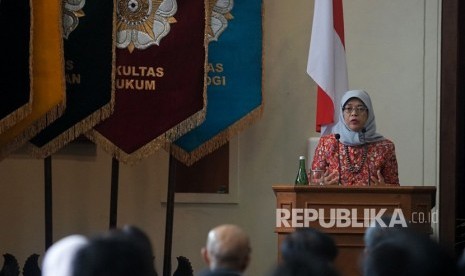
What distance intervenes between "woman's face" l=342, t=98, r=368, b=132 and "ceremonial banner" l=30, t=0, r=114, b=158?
1468 millimetres

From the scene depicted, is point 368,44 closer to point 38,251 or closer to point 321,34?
point 321,34

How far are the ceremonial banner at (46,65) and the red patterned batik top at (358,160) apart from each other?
1.62 m

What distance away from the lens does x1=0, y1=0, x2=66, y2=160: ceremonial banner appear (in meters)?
6.55

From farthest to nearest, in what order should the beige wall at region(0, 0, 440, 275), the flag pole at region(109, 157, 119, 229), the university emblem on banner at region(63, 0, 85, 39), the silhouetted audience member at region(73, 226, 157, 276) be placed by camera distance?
the beige wall at region(0, 0, 440, 275) < the flag pole at region(109, 157, 119, 229) < the university emblem on banner at region(63, 0, 85, 39) < the silhouetted audience member at region(73, 226, 157, 276)

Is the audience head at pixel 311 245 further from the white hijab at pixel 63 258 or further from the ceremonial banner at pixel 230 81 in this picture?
the ceremonial banner at pixel 230 81

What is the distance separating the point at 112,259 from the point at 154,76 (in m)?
4.29

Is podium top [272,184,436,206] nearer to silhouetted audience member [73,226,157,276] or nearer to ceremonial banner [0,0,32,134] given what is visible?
ceremonial banner [0,0,32,134]

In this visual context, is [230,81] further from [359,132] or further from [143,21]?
[359,132]

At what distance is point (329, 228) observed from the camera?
595cm

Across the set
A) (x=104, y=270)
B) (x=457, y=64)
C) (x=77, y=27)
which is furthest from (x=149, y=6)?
(x=104, y=270)

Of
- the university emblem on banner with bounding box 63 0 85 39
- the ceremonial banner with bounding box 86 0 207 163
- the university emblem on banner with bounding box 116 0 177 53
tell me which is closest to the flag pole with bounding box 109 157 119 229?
the ceremonial banner with bounding box 86 0 207 163

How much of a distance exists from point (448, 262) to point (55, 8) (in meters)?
4.24

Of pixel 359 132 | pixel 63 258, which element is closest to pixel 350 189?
A: pixel 359 132

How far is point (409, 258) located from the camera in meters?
2.81
